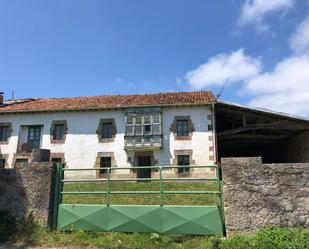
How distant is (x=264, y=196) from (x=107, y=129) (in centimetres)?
1754

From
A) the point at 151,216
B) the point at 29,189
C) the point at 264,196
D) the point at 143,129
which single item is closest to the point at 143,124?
the point at 143,129

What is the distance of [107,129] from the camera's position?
22.9m

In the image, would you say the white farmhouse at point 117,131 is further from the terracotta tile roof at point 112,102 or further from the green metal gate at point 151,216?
the green metal gate at point 151,216

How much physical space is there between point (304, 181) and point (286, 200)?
1.77ft

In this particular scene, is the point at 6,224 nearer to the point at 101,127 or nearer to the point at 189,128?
the point at 101,127

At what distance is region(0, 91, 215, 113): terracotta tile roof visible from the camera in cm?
2238

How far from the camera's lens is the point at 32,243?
6699mm

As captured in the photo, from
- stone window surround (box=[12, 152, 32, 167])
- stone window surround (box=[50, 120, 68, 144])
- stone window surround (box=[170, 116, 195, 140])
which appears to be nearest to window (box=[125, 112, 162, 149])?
stone window surround (box=[170, 116, 195, 140])

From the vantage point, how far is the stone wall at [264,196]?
6.28 meters

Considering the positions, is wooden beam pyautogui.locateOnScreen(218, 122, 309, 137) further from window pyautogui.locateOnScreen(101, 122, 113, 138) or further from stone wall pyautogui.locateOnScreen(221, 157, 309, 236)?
stone wall pyautogui.locateOnScreen(221, 157, 309, 236)

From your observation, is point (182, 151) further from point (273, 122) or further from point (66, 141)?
point (66, 141)

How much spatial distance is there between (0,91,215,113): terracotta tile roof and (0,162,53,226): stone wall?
1487cm

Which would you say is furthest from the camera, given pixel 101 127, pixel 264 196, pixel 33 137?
pixel 33 137

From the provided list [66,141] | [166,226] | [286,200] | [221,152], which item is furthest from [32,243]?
[221,152]
